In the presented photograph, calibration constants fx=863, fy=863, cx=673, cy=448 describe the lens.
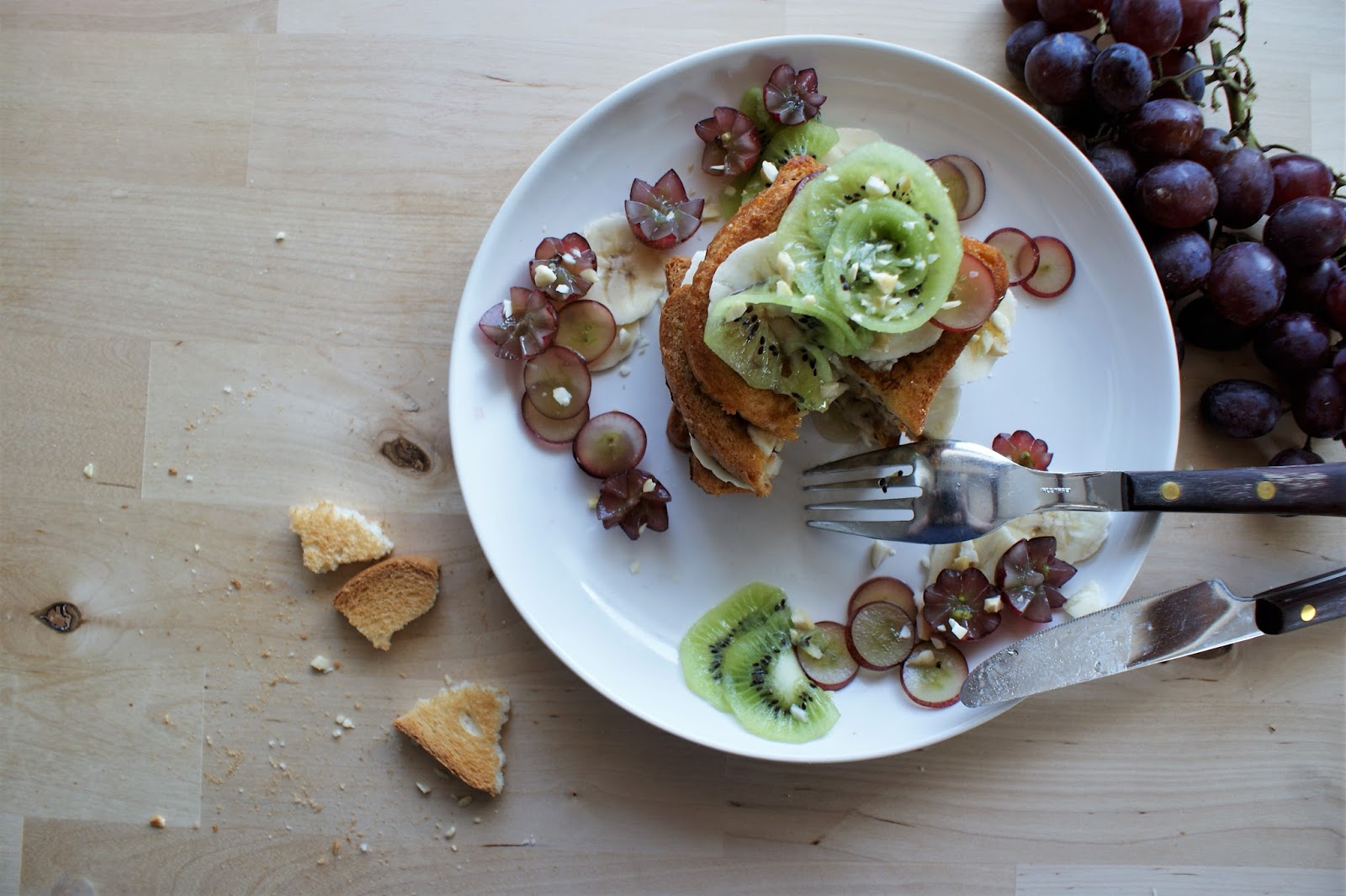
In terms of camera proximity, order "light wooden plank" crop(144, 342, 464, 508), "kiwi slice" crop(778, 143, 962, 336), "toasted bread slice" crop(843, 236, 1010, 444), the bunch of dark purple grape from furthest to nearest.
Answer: "light wooden plank" crop(144, 342, 464, 508), the bunch of dark purple grape, "toasted bread slice" crop(843, 236, 1010, 444), "kiwi slice" crop(778, 143, 962, 336)

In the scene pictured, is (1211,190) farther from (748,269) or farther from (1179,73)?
(748,269)

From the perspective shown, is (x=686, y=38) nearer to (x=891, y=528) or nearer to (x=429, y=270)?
(x=429, y=270)

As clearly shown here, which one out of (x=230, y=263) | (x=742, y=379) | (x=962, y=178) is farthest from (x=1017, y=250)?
(x=230, y=263)

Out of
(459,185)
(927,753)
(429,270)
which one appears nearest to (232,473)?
(429,270)

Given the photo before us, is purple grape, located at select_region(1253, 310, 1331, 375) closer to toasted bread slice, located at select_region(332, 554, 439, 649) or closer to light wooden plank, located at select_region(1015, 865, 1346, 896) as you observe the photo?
light wooden plank, located at select_region(1015, 865, 1346, 896)

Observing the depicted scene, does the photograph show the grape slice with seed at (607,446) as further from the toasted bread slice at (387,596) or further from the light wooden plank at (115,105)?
the light wooden plank at (115,105)

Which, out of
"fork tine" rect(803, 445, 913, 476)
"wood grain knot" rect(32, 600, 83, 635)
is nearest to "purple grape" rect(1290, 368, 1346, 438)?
"fork tine" rect(803, 445, 913, 476)
